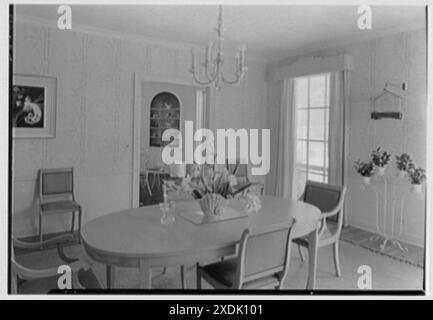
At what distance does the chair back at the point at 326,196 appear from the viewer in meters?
1.81

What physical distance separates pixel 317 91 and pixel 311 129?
31cm

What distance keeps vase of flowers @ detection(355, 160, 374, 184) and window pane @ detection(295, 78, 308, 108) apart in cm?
78

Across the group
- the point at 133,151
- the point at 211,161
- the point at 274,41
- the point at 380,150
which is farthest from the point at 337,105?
the point at 133,151

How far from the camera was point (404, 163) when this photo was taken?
1829 millimetres

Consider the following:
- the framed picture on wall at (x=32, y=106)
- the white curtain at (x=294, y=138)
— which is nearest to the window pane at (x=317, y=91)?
the white curtain at (x=294, y=138)

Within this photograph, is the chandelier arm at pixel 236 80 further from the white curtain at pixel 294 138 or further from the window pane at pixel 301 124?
the window pane at pixel 301 124

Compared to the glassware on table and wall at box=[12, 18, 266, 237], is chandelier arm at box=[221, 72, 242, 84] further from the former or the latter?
the glassware on table

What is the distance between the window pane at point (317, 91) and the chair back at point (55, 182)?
68.2 inches

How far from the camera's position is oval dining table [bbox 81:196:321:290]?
1031mm

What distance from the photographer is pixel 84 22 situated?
128 cm

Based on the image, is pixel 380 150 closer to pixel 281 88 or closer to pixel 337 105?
pixel 337 105

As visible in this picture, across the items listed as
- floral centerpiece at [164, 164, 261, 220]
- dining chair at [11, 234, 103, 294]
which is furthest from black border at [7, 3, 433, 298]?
floral centerpiece at [164, 164, 261, 220]

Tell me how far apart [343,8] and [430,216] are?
84 centimetres

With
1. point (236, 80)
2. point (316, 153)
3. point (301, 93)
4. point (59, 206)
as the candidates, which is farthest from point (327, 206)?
point (59, 206)
